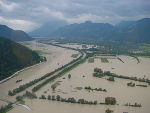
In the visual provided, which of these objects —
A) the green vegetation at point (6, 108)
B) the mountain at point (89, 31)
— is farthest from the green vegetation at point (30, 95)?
the mountain at point (89, 31)

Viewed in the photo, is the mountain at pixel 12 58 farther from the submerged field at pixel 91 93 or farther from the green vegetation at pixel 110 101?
the green vegetation at pixel 110 101

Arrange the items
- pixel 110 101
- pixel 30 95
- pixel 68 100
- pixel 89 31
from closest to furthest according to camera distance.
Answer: pixel 110 101
pixel 68 100
pixel 30 95
pixel 89 31

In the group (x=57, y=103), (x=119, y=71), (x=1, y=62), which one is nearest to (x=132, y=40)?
(x=119, y=71)

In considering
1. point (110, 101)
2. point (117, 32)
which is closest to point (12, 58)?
point (110, 101)

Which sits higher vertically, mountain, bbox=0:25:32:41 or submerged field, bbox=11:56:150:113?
mountain, bbox=0:25:32:41

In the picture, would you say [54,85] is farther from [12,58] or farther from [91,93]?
[12,58]

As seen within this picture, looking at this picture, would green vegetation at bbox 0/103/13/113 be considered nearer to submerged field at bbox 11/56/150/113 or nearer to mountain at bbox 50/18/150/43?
submerged field at bbox 11/56/150/113

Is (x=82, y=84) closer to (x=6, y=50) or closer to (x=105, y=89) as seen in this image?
(x=105, y=89)

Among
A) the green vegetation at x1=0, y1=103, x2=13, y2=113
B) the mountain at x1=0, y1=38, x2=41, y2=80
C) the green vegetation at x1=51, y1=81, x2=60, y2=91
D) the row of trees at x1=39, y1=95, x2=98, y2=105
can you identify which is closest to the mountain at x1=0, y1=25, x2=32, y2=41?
the mountain at x1=0, y1=38, x2=41, y2=80
